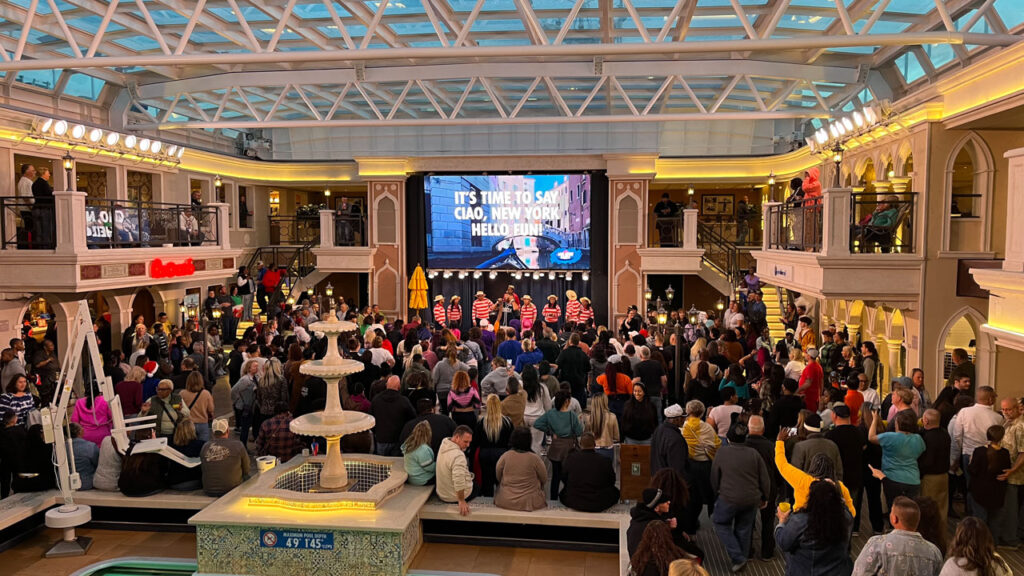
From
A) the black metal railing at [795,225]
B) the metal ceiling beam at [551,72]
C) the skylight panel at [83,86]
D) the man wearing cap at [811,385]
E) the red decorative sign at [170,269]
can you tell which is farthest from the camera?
the skylight panel at [83,86]

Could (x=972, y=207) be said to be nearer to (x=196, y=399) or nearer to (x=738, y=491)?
(x=738, y=491)

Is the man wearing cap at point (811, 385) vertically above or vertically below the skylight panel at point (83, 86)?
below

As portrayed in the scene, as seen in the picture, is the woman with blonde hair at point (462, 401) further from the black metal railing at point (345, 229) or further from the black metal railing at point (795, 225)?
the black metal railing at point (345, 229)

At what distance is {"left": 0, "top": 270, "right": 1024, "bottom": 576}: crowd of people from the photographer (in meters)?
5.55

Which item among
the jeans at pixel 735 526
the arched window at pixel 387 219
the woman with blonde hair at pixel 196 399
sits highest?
the arched window at pixel 387 219

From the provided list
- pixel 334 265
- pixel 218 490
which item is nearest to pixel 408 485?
pixel 218 490

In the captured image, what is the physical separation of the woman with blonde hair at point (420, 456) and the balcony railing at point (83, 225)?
7.26 m

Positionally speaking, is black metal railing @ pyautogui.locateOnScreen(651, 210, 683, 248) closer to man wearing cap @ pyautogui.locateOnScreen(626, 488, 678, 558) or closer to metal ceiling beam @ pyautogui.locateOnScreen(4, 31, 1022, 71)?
metal ceiling beam @ pyautogui.locateOnScreen(4, 31, 1022, 71)

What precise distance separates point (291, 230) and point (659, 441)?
1900 cm

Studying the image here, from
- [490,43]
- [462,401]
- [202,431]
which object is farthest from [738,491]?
[490,43]

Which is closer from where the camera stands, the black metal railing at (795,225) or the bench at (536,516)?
the bench at (536,516)

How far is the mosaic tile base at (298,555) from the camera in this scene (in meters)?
7.18

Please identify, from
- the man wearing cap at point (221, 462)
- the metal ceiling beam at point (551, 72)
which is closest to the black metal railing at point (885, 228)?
the metal ceiling beam at point (551, 72)

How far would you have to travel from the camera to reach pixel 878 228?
11.3 meters
